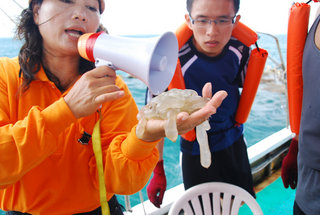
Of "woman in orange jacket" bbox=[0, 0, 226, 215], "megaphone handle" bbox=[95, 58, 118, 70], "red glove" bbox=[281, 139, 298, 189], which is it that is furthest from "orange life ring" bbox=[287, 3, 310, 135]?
"megaphone handle" bbox=[95, 58, 118, 70]

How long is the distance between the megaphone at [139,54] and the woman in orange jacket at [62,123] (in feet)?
0.20

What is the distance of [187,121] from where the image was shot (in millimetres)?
680

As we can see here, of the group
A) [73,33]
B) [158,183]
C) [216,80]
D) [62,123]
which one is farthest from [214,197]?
Answer: [73,33]

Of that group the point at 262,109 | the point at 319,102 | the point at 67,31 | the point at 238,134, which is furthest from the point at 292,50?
the point at 262,109

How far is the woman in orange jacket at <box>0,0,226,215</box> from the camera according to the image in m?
0.72

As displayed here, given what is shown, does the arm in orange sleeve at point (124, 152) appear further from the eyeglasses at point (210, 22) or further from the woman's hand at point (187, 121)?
the eyeglasses at point (210, 22)

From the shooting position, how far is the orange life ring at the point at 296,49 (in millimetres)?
1243

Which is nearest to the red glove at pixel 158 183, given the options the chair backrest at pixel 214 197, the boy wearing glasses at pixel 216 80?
the boy wearing glasses at pixel 216 80

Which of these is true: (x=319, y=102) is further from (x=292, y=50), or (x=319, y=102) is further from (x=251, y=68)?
(x=251, y=68)

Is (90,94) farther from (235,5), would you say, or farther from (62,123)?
(235,5)

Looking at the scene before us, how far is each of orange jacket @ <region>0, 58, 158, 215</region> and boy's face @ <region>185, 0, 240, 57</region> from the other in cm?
61

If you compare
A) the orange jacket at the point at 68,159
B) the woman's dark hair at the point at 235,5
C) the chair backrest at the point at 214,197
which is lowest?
the chair backrest at the point at 214,197

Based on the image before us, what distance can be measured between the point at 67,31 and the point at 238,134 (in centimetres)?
130

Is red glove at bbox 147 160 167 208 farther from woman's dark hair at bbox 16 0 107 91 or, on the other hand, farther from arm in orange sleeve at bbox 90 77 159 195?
woman's dark hair at bbox 16 0 107 91
